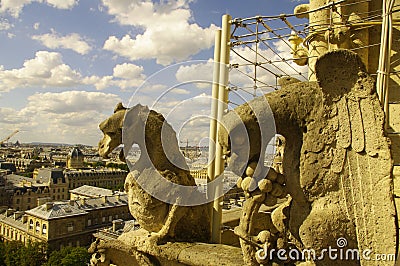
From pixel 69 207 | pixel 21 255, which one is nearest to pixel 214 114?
pixel 21 255

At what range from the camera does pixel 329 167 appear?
2662 millimetres

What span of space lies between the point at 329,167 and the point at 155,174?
6.93 feet

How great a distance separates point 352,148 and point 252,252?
3.73 ft

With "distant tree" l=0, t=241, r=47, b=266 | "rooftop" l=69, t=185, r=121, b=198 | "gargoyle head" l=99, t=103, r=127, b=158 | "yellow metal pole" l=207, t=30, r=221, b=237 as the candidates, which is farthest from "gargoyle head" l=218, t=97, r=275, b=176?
"rooftop" l=69, t=185, r=121, b=198

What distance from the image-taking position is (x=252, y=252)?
3021 millimetres

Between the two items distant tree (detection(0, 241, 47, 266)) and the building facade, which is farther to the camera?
the building facade

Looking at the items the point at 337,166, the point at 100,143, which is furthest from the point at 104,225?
the point at 337,166

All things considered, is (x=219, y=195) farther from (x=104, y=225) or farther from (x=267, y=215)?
(x=104, y=225)

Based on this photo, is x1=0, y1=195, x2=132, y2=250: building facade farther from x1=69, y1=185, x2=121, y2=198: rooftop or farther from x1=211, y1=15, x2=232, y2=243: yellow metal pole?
x1=211, y1=15, x2=232, y2=243: yellow metal pole

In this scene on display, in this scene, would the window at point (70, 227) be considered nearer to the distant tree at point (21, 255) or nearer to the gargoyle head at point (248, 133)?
the distant tree at point (21, 255)

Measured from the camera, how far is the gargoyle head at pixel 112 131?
14.2 feet

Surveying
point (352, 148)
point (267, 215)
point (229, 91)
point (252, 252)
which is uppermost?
point (229, 91)

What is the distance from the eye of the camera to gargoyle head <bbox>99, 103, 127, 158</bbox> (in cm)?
434

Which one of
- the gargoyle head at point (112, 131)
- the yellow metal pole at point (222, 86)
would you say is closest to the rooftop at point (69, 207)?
the gargoyle head at point (112, 131)
